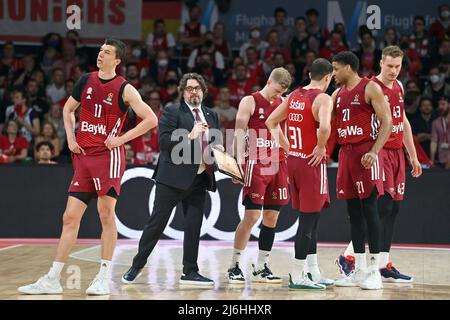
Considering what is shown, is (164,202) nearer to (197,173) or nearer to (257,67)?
(197,173)

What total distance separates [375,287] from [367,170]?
1132 millimetres

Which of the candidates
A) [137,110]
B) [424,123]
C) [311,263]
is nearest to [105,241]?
[137,110]

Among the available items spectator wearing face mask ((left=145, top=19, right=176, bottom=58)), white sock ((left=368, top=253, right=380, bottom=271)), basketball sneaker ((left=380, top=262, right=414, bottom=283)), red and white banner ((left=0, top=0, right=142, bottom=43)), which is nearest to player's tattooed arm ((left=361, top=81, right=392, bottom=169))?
white sock ((left=368, top=253, right=380, bottom=271))

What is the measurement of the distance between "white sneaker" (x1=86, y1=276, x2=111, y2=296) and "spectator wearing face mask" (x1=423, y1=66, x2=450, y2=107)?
9058mm

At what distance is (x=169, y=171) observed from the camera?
8531mm

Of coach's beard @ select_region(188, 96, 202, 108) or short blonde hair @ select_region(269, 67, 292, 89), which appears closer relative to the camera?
coach's beard @ select_region(188, 96, 202, 108)

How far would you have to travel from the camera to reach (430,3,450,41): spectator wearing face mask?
16797 mm

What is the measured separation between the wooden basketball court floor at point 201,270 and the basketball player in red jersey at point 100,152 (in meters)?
0.27

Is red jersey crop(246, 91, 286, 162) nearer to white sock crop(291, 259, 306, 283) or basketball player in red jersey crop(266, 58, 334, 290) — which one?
basketball player in red jersey crop(266, 58, 334, 290)

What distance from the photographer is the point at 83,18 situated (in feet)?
57.4

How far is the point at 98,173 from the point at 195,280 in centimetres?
158

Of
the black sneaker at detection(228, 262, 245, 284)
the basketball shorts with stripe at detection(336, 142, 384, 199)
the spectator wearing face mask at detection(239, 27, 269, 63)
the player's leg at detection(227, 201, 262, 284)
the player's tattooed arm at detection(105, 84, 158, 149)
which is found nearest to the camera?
the player's tattooed arm at detection(105, 84, 158, 149)

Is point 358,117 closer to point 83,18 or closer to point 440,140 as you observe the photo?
point 440,140
